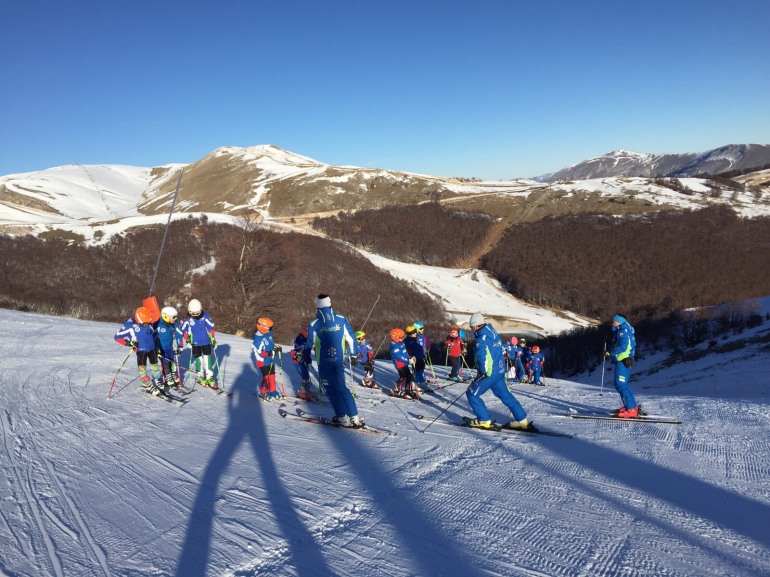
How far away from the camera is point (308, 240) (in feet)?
173

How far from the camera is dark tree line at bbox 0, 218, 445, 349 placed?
1115 inches

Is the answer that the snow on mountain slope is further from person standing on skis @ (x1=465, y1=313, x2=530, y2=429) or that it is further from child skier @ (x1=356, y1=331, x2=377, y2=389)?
person standing on skis @ (x1=465, y1=313, x2=530, y2=429)

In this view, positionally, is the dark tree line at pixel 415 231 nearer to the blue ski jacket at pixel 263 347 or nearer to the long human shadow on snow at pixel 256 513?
the blue ski jacket at pixel 263 347

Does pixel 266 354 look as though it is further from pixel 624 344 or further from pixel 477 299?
pixel 477 299

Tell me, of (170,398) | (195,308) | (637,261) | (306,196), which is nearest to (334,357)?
(170,398)

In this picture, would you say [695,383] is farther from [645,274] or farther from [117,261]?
[117,261]

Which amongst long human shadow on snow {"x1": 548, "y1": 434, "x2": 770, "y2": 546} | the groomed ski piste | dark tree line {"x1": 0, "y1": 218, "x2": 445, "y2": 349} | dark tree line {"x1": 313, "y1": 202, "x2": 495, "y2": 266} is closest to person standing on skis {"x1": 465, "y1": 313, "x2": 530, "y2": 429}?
the groomed ski piste

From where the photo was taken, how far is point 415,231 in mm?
69000

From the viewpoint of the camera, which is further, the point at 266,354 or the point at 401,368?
the point at 401,368

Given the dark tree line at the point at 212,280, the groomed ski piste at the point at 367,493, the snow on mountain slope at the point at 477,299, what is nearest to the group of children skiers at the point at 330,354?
the groomed ski piste at the point at 367,493

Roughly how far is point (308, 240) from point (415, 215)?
26896mm

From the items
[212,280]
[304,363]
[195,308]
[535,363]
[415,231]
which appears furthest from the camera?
[415,231]

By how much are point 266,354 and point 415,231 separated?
6071 centimetres

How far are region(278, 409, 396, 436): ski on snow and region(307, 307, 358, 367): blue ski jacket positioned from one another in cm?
104
